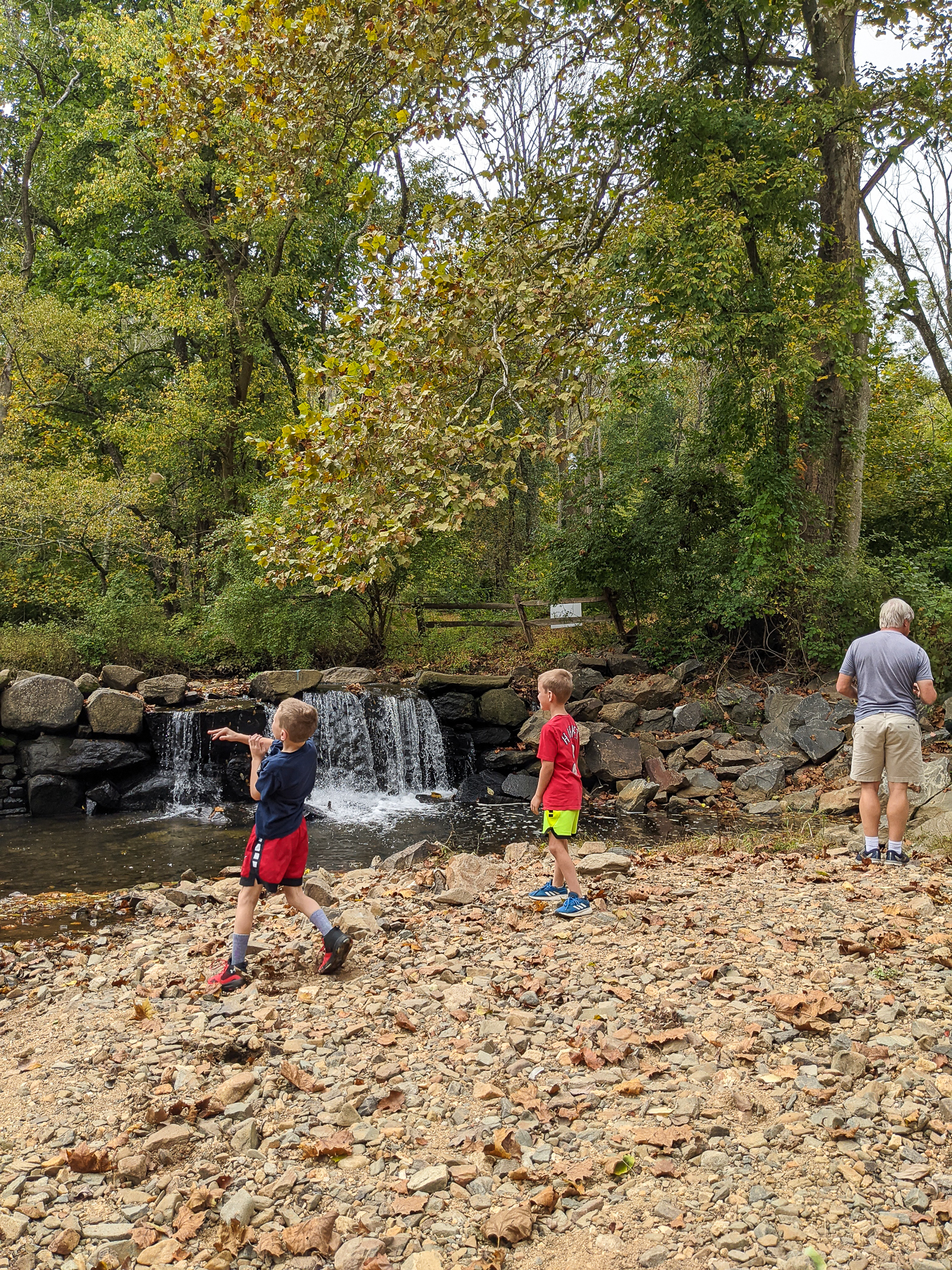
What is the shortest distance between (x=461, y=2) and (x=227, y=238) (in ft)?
53.3

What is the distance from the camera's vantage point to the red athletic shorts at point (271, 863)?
453cm

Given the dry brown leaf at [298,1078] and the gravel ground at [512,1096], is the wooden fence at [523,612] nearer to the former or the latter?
the gravel ground at [512,1096]

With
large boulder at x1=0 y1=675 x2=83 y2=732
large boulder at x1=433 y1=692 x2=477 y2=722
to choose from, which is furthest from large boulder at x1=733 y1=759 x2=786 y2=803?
large boulder at x1=0 y1=675 x2=83 y2=732

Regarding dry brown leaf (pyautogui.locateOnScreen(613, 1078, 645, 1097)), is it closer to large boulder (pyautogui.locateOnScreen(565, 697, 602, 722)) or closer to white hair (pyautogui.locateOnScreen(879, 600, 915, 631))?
white hair (pyautogui.locateOnScreen(879, 600, 915, 631))

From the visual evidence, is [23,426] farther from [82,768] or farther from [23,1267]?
[23,1267]

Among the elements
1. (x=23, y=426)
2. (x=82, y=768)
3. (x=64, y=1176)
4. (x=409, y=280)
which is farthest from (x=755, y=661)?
(x=23, y=426)

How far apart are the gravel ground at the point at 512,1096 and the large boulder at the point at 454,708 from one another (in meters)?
8.83

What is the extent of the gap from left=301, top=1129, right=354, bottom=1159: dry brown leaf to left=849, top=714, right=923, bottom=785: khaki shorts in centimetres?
463

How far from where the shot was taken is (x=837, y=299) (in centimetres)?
1262

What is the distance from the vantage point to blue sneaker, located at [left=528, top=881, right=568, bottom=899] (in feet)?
18.3

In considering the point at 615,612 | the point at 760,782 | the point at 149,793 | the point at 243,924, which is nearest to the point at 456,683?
the point at 615,612

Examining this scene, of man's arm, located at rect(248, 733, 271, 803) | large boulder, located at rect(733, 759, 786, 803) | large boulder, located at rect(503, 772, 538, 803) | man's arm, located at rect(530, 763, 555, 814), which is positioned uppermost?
man's arm, located at rect(248, 733, 271, 803)

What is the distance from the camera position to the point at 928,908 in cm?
468

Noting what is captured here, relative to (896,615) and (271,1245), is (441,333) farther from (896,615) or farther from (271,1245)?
(271,1245)
